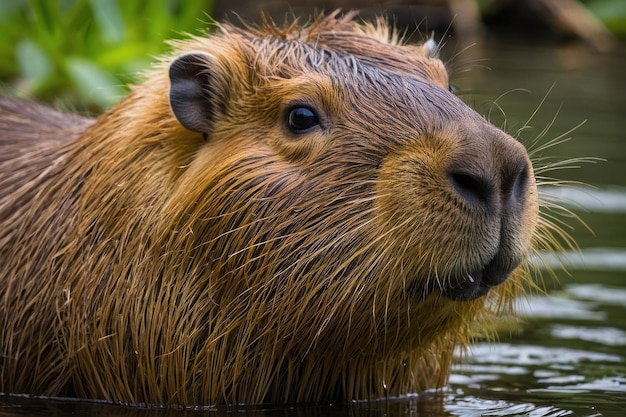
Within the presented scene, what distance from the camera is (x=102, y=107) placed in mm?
12359

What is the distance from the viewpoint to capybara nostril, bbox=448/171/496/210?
207 inches

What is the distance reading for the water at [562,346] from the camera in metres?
6.41

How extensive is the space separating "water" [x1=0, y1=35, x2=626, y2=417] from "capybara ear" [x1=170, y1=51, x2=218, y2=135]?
1.37 metres

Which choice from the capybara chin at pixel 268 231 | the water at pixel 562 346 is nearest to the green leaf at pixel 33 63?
the water at pixel 562 346

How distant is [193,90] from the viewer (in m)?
6.20

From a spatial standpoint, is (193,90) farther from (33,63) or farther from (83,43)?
(83,43)

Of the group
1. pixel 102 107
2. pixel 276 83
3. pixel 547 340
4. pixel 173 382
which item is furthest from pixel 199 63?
pixel 102 107

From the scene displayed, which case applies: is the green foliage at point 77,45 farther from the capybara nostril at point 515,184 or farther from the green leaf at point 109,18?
the capybara nostril at point 515,184

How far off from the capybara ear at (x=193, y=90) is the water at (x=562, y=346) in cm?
137

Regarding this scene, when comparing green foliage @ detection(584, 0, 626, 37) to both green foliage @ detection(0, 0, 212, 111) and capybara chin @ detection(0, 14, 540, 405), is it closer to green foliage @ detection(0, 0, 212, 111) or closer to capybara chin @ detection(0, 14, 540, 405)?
green foliage @ detection(0, 0, 212, 111)

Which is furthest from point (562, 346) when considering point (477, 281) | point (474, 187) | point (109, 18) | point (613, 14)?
point (613, 14)

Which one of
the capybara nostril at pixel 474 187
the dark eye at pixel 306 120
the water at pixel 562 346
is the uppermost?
the dark eye at pixel 306 120

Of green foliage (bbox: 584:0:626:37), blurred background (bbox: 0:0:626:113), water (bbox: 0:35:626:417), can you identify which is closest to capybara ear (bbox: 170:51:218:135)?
water (bbox: 0:35:626:417)

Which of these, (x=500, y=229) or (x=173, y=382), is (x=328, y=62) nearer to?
(x=500, y=229)
